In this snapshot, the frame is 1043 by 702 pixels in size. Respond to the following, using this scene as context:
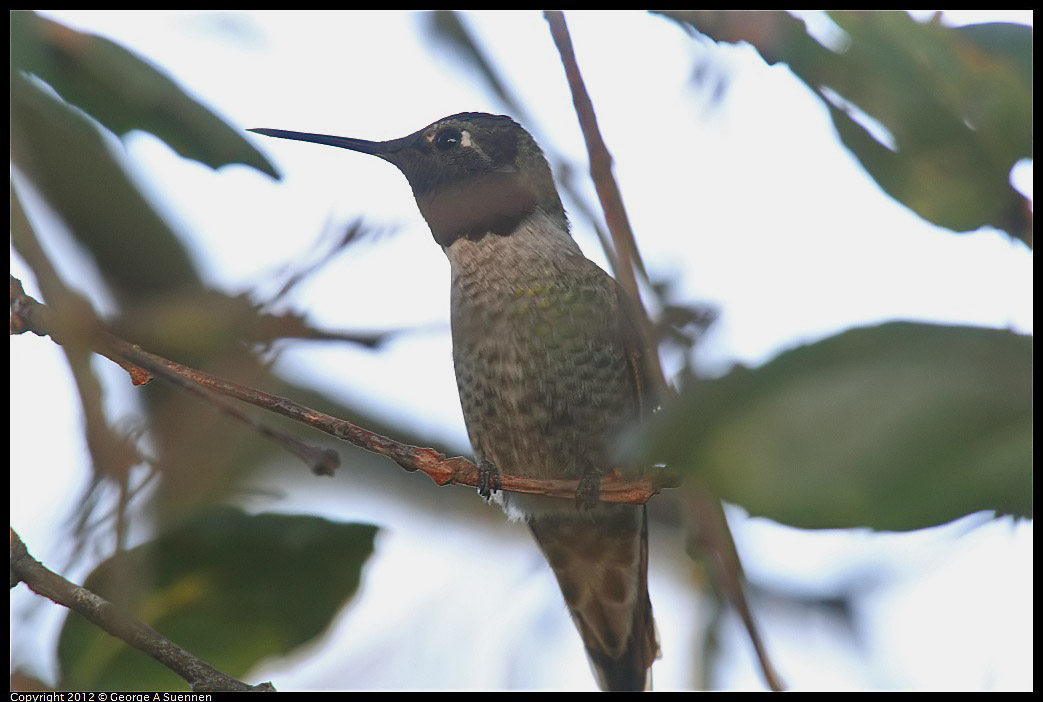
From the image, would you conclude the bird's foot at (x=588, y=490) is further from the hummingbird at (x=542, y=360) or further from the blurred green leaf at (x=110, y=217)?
the blurred green leaf at (x=110, y=217)

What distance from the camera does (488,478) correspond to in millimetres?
2834

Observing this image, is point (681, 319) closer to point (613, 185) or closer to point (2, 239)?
point (613, 185)

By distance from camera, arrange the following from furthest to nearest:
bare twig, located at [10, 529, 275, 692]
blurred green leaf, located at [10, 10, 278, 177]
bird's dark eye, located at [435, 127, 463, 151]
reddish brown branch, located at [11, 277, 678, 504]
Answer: bird's dark eye, located at [435, 127, 463, 151]
blurred green leaf, located at [10, 10, 278, 177]
bare twig, located at [10, 529, 275, 692]
reddish brown branch, located at [11, 277, 678, 504]

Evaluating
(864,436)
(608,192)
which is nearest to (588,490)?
(608,192)

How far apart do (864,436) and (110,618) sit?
124cm

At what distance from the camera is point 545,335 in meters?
3.23

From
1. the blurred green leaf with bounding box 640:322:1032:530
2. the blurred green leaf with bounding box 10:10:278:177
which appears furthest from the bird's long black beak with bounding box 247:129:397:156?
the blurred green leaf with bounding box 640:322:1032:530

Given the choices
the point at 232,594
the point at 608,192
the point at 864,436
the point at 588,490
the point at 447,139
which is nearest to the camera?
the point at 864,436

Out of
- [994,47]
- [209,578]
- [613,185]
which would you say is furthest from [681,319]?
[209,578]

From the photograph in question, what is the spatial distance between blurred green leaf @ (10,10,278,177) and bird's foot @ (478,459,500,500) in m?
0.97

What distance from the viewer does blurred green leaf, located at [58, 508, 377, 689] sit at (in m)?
2.09

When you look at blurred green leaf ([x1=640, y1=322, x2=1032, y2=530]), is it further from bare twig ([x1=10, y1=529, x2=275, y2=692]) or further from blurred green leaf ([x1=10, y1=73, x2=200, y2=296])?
blurred green leaf ([x1=10, y1=73, x2=200, y2=296])

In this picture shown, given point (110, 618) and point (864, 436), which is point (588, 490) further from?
point (864, 436)

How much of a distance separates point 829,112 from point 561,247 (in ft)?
6.36
